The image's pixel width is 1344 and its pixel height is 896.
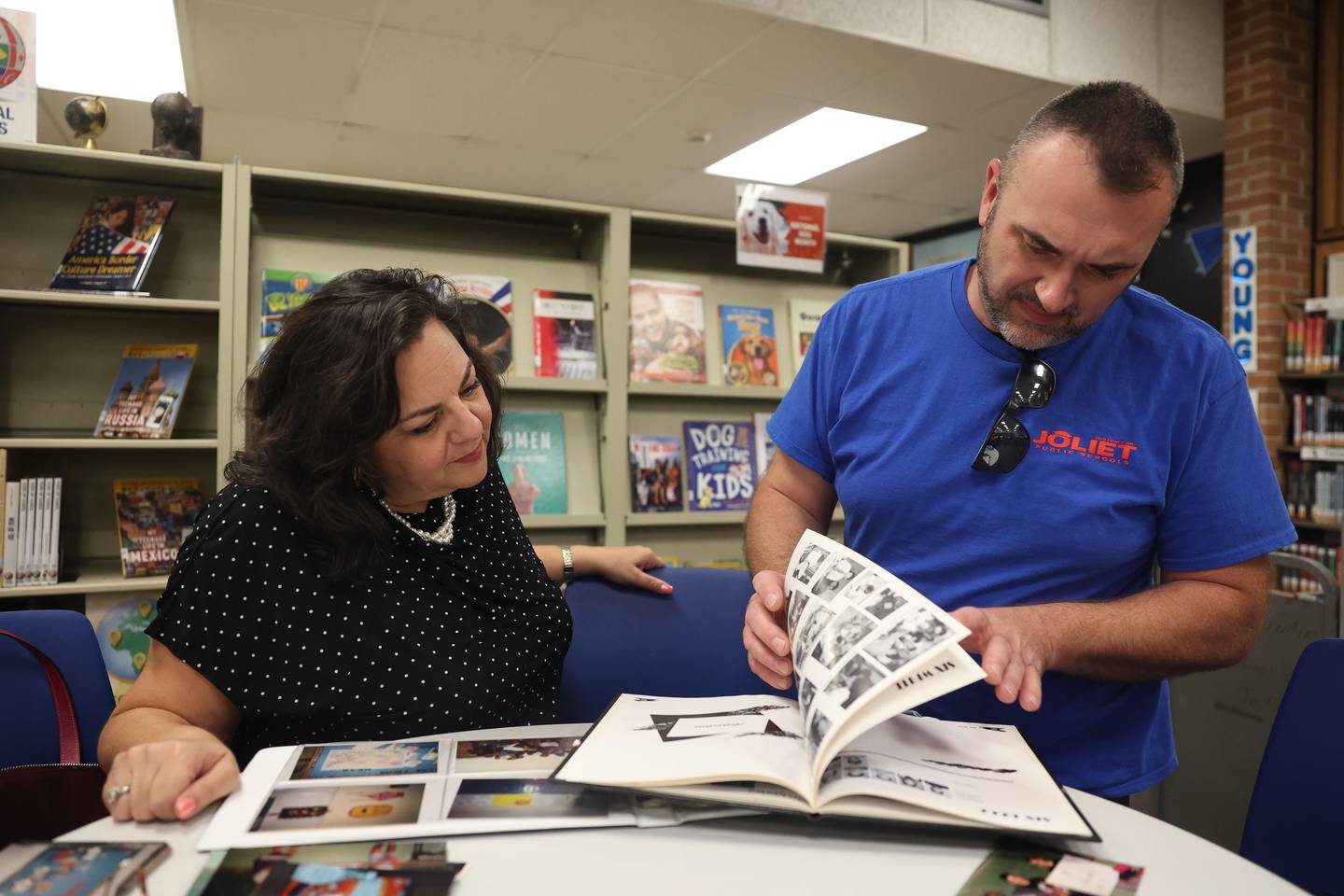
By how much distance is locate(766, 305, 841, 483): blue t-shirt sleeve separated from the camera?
55.6 inches

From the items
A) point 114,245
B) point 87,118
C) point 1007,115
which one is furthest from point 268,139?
point 1007,115

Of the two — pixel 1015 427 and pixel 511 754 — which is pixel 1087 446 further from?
pixel 511 754

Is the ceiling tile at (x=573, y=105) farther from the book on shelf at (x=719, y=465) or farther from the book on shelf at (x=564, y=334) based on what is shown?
the book on shelf at (x=719, y=465)

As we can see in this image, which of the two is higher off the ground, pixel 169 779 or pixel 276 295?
pixel 276 295

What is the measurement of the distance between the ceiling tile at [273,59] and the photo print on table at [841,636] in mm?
4470

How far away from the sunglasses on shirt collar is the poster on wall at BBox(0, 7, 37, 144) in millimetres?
2529

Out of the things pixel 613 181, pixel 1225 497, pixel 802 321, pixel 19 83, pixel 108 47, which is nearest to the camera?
pixel 1225 497

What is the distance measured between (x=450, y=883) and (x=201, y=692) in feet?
1.90

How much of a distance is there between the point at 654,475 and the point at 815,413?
156cm

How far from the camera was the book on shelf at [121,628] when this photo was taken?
2498 mm

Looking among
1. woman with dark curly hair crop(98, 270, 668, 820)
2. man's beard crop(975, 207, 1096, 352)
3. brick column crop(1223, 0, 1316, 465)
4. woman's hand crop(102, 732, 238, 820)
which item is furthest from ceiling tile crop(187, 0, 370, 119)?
brick column crop(1223, 0, 1316, 465)

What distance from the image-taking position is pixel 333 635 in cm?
117

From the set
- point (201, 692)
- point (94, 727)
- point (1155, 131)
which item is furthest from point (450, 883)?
point (1155, 131)

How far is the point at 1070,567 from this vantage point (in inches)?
46.2
